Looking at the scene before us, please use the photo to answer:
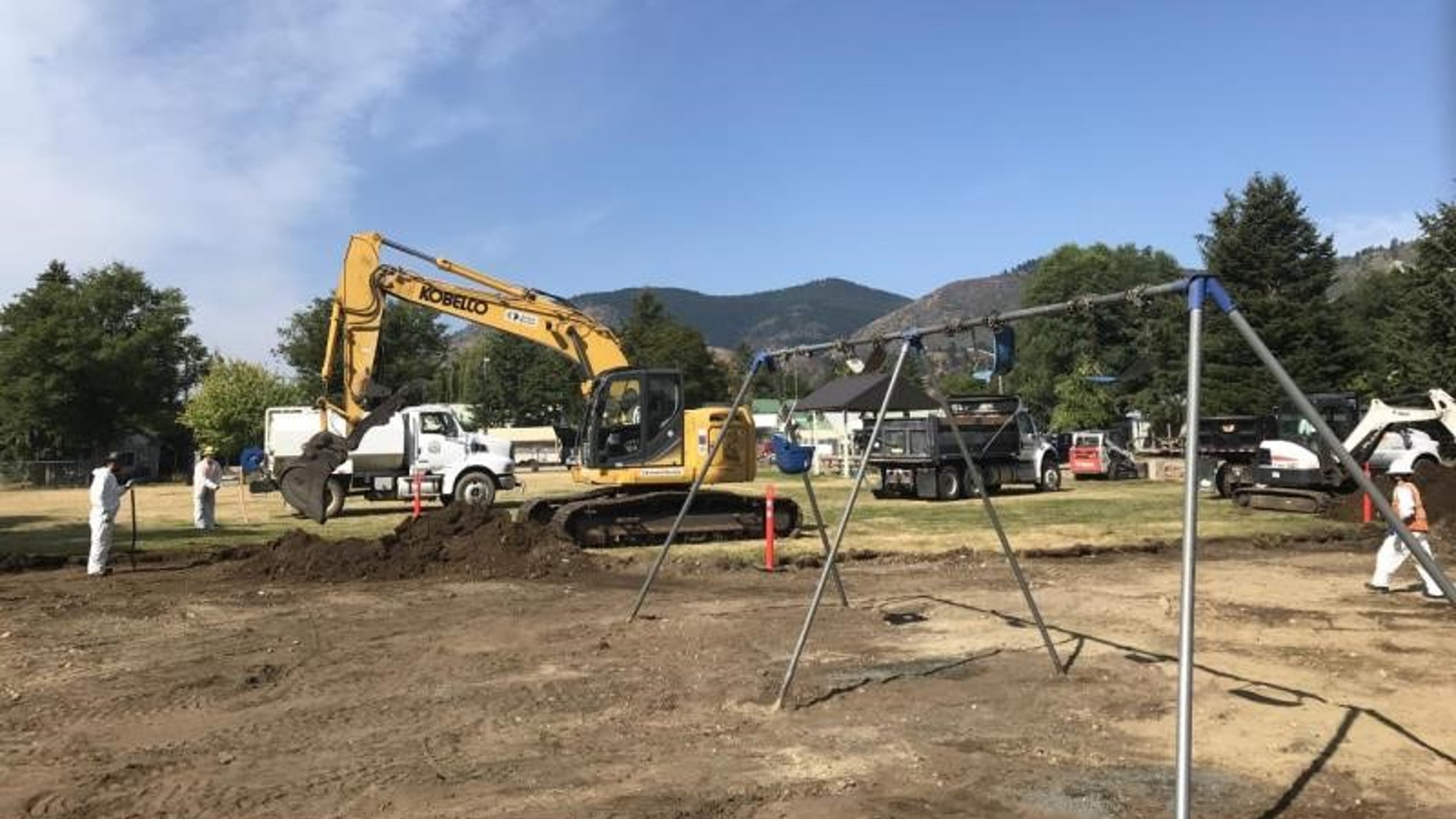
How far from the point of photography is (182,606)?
38.8ft

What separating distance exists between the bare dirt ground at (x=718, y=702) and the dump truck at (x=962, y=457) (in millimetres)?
15207

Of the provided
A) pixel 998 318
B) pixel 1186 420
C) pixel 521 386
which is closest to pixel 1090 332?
pixel 521 386

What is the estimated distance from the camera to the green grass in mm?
17641

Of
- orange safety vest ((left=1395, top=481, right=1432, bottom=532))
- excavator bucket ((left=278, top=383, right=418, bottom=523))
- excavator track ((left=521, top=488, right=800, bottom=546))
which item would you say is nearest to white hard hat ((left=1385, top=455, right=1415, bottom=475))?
orange safety vest ((left=1395, top=481, right=1432, bottom=532))

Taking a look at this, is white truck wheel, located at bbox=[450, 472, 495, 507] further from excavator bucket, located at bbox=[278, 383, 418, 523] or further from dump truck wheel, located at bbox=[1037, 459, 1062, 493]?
dump truck wheel, located at bbox=[1037, 459, 1062, 493]

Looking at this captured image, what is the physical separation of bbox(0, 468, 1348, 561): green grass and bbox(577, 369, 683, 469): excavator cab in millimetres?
1788

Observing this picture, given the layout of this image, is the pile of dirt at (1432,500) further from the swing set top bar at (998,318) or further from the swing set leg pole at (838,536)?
the swing set leg pole at (838,536)

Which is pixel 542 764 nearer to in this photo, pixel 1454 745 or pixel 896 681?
pixel 896 681

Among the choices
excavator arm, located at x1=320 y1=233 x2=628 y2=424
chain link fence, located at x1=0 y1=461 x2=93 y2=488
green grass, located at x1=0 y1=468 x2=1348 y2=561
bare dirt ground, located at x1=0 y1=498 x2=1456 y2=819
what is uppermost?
excavator arm, located at x1=320 y1=233 x2=628 y2=424

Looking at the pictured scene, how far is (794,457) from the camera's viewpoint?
11.5 meters

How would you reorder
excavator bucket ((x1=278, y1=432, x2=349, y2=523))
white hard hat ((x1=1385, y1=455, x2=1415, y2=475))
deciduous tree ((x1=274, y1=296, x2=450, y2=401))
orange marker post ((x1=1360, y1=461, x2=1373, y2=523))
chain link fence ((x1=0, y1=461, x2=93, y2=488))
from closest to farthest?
orange marker post ((x1=1360, y1=461, x2=1373, y2=523)) → excavator bucket ((x1=278, y1=432, x2=349, y2=523)) → white hard hat ((x1=1385, y1=455, x2=1415, y2=475)) → chain link fence ((x1=0, y1=461, x2=93, y2=488)) → deciduous tree ((x1=274, y1=296, x2=450, y2=401))

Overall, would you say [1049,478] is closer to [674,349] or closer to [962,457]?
[962,457]

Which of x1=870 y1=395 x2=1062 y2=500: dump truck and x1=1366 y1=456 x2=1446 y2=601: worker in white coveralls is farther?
x1=870 y1=395 x2=1062 y2=500: dump truck

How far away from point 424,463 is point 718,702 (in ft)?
67.4
